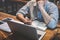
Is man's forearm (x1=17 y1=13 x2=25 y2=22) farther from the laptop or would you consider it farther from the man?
the laptop

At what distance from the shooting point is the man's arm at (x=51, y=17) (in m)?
1.77

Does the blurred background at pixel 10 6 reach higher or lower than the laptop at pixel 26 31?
lower

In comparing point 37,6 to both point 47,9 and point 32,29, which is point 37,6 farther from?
point 32,29

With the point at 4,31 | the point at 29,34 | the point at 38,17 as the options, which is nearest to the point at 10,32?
the point at 4,31

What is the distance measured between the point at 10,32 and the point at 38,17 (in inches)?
26.6

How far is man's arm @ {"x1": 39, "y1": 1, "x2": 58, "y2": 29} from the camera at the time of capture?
1.77m

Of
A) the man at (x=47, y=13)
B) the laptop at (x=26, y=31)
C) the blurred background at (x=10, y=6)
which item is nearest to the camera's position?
the laptop at (x=26, y=31)

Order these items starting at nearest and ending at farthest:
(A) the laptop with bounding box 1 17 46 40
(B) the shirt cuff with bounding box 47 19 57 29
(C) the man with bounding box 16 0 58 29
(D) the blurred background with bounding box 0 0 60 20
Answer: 1. (A) the laptop with bounding box 1 17 46 40
2. (B) the shirt cuff with bounding box 47 19 57 29
3. (C) the man with bounding box 16 0 58 29
4. (D) the blurred background with bounding box 0 0 60 20

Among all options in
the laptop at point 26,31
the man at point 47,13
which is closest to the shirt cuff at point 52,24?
the man at point 47,13

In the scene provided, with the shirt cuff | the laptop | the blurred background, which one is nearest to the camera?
the laptop

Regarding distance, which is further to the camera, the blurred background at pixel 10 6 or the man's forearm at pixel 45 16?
the blurred background at pixel 10 6

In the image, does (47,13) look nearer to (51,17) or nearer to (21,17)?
(51,17)

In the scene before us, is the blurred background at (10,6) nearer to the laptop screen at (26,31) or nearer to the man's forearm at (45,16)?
the man's forearm at (45,16)

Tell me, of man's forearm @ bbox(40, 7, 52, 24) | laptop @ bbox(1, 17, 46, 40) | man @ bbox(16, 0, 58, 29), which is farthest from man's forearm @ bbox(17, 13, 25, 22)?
laptop @ bbox(1, 17, 46, 40)
